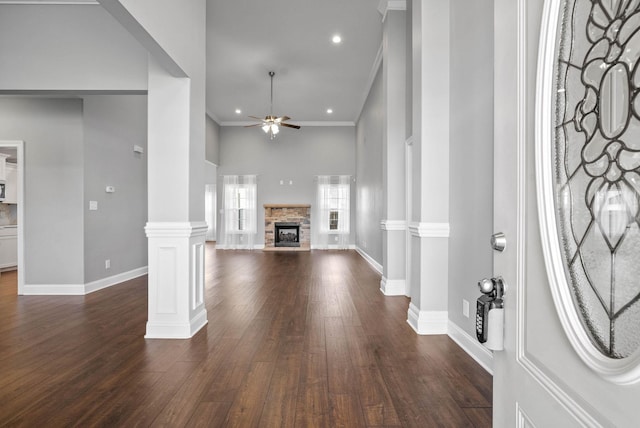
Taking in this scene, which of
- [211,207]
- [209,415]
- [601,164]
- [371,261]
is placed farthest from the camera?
[211,207]

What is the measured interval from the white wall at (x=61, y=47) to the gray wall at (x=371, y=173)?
379 centimetres

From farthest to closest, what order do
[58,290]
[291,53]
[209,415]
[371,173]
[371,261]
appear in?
[371,173] < [371,261] < [291,53] < [58,290] < [209,415]

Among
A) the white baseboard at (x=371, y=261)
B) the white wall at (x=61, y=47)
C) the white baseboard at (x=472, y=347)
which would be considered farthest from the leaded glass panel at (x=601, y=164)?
the white baseboard at (x=371, y=261)

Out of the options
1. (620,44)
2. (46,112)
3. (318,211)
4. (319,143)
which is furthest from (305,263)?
(620,44)

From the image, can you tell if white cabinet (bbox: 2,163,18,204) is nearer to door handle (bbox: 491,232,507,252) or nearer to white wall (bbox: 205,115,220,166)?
white wall (bbox: 205,115,220,166)

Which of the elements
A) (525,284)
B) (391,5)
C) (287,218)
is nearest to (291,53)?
(391,5)

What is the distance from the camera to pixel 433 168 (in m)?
3.06

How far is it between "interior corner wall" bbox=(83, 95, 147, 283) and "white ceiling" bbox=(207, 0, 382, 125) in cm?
173

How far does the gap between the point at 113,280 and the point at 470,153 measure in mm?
5000

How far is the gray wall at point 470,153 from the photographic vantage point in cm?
233

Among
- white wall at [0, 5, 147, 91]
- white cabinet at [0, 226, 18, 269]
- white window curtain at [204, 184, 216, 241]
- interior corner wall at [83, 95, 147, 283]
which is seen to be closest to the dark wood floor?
interior corner wall at [83, 95, 147, 283]

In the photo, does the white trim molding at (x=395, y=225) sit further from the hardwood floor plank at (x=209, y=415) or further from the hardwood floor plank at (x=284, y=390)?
the hardwood floor plank at (x=209, y=415)

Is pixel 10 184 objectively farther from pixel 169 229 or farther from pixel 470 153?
pixel 470 153

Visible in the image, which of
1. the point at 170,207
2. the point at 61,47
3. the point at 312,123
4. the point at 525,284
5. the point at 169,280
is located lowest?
the point at 169,280
